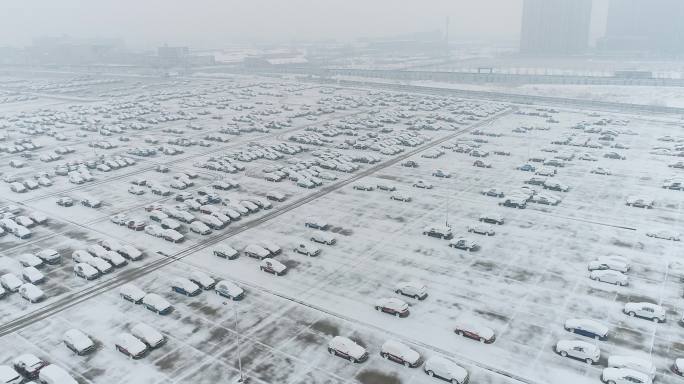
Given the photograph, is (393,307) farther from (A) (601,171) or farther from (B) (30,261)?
(A) (601,171)

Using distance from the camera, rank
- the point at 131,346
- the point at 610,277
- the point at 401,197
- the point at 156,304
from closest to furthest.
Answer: the point at 131,346 < the point at 156,304 < the point at 610,277 < the point at 401,197

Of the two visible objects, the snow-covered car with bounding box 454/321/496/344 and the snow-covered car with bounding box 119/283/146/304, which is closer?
the snow-covered car with bounding box 454/321/496/344

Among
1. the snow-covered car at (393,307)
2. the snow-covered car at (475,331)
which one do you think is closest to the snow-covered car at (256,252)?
the snow-covered car at (393,307)

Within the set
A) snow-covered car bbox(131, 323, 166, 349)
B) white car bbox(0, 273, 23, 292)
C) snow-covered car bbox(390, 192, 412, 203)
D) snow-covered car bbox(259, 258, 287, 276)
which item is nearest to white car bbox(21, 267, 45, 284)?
white car bbox(0, 273, 23, 292)

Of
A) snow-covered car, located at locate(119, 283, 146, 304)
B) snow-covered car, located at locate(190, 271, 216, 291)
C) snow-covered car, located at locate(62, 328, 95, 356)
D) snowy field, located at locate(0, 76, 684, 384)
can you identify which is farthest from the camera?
snow-covered car, located at locate(190, 271, 216, 291)

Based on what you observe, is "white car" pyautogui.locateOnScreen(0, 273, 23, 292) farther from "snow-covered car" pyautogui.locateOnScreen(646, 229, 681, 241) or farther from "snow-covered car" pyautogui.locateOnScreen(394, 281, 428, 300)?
"snow-covered car" pyautogui.locateOnScreen(646, 229, 681, 241)

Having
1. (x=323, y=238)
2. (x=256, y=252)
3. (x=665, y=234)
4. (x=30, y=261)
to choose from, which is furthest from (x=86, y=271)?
(x=665, y=234)

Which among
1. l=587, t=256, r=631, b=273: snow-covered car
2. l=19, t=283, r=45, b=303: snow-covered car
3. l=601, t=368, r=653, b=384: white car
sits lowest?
l=601, t=368, r=653, b=384: white car
